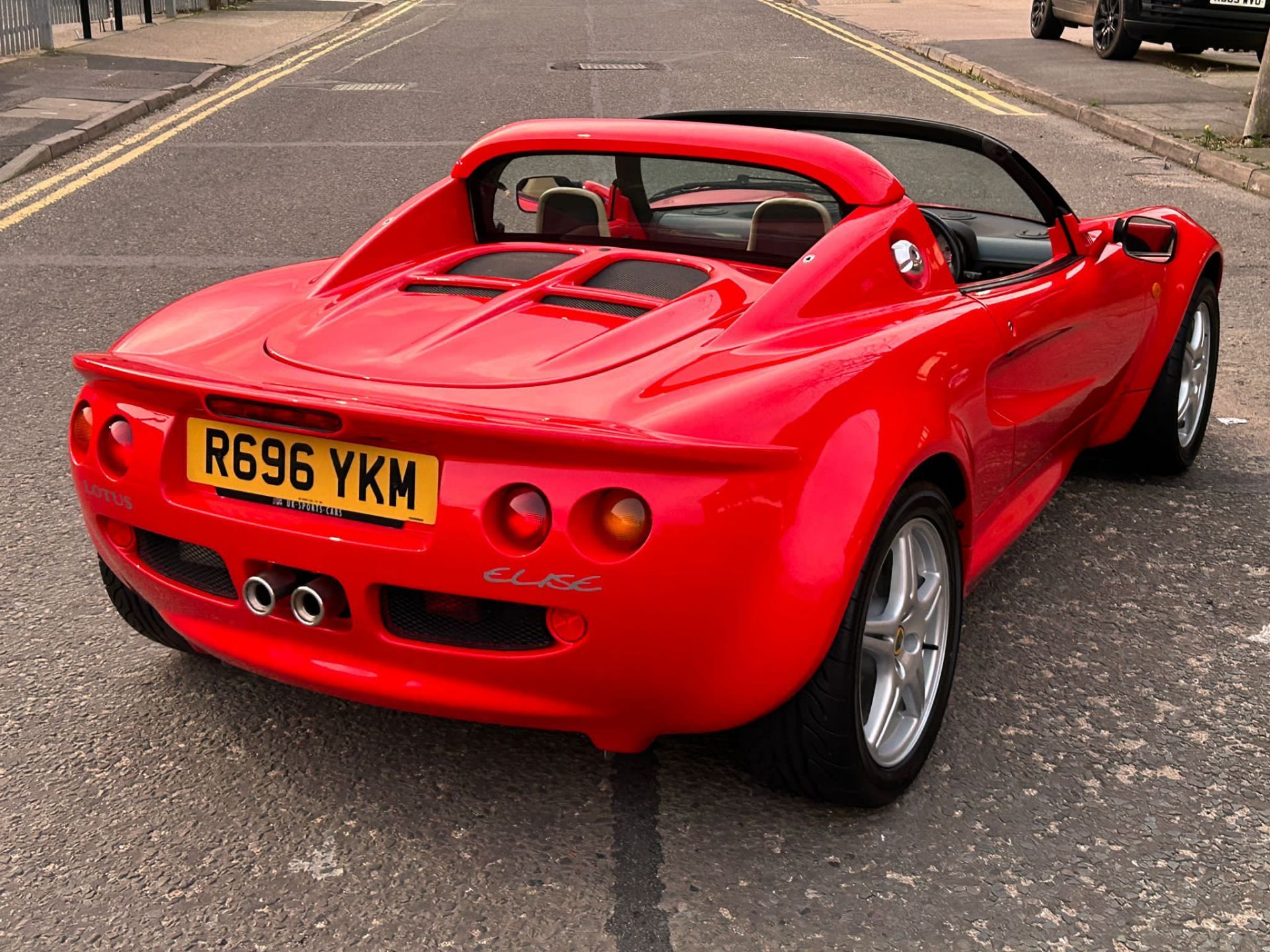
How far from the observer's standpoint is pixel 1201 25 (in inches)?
609

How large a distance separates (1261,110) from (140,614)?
1126 centimetres

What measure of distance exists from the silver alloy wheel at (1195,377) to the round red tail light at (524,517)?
2.93 meters

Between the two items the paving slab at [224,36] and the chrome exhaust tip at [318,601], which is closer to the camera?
the chrome exhaust tip at [318,601]

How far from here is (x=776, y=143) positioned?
3.43m

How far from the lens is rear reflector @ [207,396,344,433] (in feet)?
8.47

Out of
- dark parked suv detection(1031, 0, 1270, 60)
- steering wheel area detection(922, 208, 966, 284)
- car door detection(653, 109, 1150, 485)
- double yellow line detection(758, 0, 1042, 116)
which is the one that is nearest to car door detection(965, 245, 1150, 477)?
car door detection(653, 109, 1150, 485)

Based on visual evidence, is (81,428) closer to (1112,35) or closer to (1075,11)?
(1112,35)

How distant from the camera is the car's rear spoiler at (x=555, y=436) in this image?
2.44 m

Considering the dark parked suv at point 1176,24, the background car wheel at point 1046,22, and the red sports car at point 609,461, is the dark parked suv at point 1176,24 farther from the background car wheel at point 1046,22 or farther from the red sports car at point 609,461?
the red sports car at point 609,461

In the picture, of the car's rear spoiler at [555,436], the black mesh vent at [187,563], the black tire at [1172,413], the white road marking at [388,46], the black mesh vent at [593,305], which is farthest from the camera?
the white road marking at [388,46]

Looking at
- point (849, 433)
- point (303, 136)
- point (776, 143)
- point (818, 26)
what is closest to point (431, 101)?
point (303, 136)

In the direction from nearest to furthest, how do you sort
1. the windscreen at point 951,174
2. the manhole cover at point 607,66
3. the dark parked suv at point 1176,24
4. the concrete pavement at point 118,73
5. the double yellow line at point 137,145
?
the windscreen at point 951,174, the double yellow line at point 137,145, the concrete pavement at point 118,73, the dark parked suv at point 1176,24, the manhole cover at point 607,66

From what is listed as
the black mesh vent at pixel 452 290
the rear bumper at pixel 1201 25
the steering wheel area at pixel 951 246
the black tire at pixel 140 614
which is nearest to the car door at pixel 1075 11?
the rear bumper at pixel 1201 25

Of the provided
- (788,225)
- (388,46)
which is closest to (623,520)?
(788,225)
